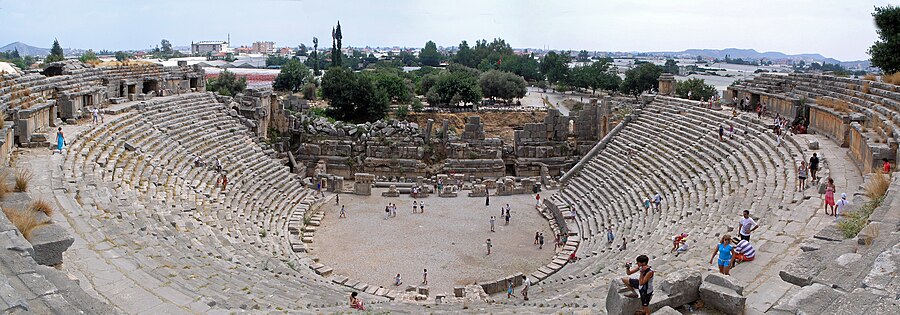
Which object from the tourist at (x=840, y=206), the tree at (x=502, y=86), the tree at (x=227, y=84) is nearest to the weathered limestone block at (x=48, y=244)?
the tourist at (x=840, y=206)

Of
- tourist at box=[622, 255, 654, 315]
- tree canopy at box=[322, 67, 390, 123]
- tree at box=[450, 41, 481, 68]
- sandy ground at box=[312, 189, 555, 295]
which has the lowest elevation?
sandy ground at box=[312, 189, 555, 295]

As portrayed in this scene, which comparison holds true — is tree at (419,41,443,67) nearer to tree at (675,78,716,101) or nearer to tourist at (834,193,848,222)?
tree at (675,78,716,101)

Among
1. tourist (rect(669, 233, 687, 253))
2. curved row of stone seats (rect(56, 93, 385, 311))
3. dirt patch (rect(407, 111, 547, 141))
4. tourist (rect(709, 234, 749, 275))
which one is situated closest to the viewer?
tourist (rect(709, 234, 749, 275))

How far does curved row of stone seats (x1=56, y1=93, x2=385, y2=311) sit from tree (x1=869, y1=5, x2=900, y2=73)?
2035 cm

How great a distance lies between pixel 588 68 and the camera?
2916 inches

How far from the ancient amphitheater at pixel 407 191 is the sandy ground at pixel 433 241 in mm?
621

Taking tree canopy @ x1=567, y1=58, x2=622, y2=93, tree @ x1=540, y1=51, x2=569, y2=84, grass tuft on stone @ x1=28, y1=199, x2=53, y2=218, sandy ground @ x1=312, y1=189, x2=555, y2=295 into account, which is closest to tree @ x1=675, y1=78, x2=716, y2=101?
tree canopy @ x1=567, y1=58, x2=622, y2=93

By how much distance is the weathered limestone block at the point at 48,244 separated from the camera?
762cm

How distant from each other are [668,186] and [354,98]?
2900cm

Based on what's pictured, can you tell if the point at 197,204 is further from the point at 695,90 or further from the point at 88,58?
the point at 695,90

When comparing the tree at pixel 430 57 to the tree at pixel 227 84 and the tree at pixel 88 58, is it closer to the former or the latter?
the tree at pixel 88 58

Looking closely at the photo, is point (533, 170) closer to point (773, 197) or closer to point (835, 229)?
point (773, 197)

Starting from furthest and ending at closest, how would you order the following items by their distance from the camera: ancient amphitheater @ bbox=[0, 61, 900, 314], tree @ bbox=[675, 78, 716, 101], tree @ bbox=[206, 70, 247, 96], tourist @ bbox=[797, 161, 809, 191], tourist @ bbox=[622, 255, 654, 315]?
tree @ bbox=[675, 78, 716, 101] < tree @ bbox=[206, 70, 247, 96] < tourist @ bbox=[797, 161, 809, 191] < ancient amphitheater @ bbox=[0, 61, 900, 314] < tourist @ bbox=[622, 255, 654, 315]

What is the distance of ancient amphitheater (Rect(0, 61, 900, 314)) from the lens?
25.4ft
